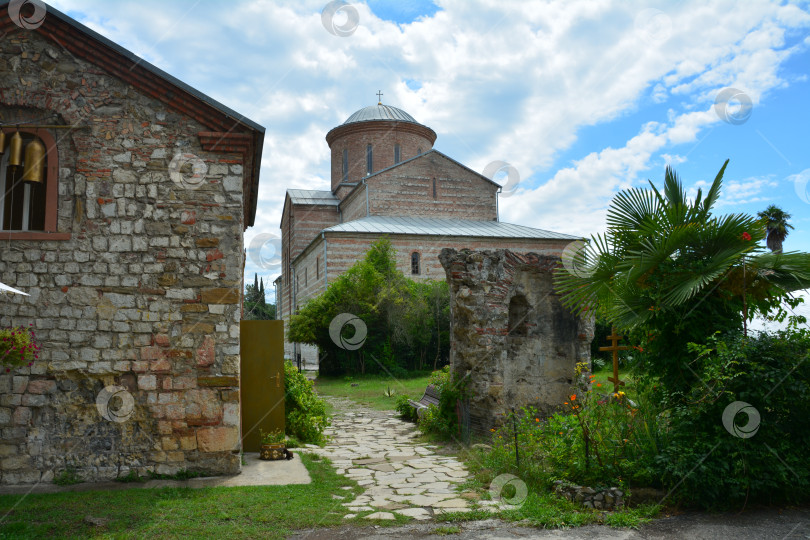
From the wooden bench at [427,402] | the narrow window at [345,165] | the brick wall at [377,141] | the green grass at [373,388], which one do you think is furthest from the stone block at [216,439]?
the narrow window at [345,165]

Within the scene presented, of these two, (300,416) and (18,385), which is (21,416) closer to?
(18,385)

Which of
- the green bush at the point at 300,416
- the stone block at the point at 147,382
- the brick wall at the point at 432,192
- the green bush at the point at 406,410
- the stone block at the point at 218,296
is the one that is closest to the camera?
the stone block at the point at 147,382

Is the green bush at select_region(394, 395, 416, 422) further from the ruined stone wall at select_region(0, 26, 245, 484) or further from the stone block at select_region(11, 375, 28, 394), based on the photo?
the stone block at select_region(11, 375, 28, 394)

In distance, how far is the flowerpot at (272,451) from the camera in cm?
794

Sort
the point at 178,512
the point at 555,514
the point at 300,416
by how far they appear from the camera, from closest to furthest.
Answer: the point at 555,514 → the point at 178,512 → the point at 300,416

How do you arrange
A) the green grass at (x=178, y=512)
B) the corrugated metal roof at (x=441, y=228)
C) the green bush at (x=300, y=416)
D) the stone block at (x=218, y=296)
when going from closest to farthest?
the green grass at (x=178, y=512) → the stone block at (x=218, y=296) → the green bush at (x=300, y=416) → the corrugated metal roof at (x=441, y=228)

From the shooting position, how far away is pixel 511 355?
32.9 feet

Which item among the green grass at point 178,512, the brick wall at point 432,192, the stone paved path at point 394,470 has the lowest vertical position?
the stone paved path at point 394,470

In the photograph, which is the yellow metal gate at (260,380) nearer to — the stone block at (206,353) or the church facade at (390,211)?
the stone block at (206,353)

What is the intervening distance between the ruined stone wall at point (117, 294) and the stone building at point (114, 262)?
0.05 ft

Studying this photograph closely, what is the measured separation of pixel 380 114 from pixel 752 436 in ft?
99.8

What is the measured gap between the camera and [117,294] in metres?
7.01

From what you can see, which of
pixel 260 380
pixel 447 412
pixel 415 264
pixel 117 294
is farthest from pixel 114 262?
pixel 415 264

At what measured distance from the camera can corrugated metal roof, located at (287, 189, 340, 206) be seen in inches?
1346
